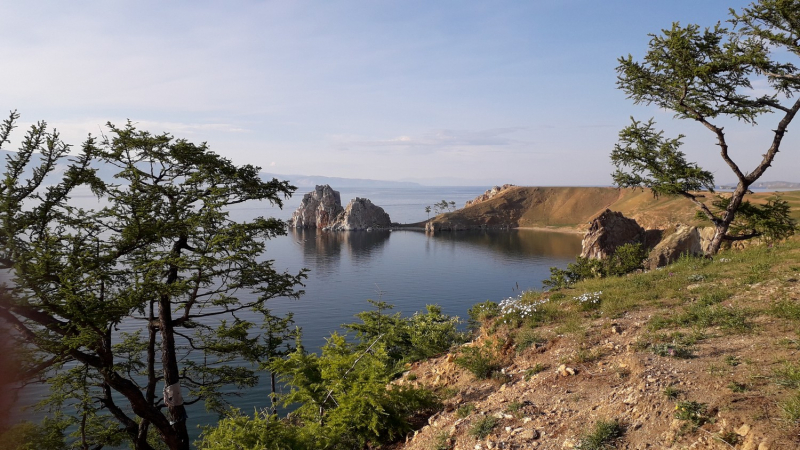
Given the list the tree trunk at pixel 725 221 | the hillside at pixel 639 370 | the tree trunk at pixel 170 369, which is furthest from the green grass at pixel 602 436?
the tree trunk at pixel 725 221

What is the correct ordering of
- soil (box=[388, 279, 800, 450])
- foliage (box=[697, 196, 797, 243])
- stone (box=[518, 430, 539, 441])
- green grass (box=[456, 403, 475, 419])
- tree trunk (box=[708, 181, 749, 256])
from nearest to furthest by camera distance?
soil (box=[388, 279, 800, 450])
stone (box=[518, 430, 539, 441])
green grass (box=[456, 403, 475, 419])
tree trunk (box=[708, 181, 749, 256])
foliage (box=[697, 196, 797, 243])

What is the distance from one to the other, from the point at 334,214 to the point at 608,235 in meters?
120

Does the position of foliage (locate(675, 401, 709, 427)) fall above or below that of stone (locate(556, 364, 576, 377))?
above

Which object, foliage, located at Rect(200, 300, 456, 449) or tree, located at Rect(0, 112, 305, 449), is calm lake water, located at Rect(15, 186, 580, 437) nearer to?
tree, located at Rect(0, 112, 305, 449)

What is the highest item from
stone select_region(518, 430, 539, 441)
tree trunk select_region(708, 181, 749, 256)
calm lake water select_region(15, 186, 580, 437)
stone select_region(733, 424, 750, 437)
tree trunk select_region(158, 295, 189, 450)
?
tree trunk select_region(708, 181, 749, 256)

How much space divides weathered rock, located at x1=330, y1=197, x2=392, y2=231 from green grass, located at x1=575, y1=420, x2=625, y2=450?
556 ft

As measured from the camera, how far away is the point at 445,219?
7357 inches

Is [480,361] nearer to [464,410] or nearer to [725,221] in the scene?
[464,410]

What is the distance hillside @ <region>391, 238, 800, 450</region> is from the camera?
683 centimetres

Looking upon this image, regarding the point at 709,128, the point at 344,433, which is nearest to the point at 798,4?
the point at 709,128

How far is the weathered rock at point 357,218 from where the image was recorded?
6969 inches

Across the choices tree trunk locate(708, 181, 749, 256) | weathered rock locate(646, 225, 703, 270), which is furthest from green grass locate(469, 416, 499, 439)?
weathered rock locate(646, 225, 703, 270)

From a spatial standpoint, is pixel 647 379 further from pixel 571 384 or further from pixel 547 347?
pixel 547 347

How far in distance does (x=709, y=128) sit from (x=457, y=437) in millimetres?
18396
